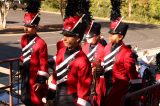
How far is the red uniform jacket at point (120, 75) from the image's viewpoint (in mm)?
6297

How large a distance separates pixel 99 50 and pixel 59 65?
2133 millimetres

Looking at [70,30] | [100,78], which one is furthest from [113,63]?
[70,30]

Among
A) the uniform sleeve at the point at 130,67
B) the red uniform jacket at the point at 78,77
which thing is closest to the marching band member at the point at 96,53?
the uniform sleeve at the point at 130,67

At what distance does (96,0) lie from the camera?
53344 mm

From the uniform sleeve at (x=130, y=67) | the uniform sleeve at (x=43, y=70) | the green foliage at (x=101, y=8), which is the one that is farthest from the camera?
the green foliage at (x=101, y=8)

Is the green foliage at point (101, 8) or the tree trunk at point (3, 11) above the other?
the tree trunk at point (3, 11)

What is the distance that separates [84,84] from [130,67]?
64.0 inches

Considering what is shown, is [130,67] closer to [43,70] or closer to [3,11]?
[43,70]

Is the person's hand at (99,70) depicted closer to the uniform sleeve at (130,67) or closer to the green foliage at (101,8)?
the uniform sleeve at (130,67)

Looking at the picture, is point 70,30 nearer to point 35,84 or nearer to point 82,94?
point 82,94

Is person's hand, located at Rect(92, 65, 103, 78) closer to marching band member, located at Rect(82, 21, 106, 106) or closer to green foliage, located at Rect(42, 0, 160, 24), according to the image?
marching band member, located at Rect(82, 21, 106, 106)

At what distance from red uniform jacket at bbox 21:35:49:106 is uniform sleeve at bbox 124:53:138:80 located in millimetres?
1331

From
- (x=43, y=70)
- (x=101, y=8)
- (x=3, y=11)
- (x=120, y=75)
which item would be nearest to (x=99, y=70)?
(x=120, y=75)

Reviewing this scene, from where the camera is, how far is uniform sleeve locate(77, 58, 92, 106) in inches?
187
